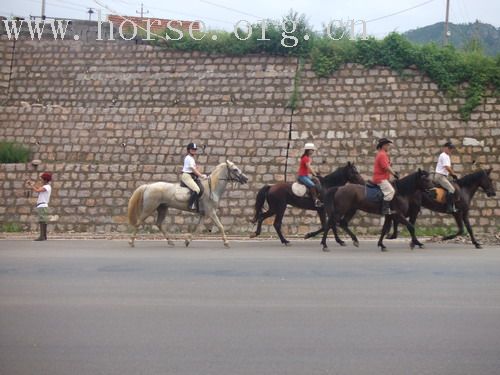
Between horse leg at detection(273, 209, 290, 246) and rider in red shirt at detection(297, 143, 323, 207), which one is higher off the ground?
rider in red shirt at detection(297, 143, 323, 207)

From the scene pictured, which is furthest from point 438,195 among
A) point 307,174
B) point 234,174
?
point 234,174

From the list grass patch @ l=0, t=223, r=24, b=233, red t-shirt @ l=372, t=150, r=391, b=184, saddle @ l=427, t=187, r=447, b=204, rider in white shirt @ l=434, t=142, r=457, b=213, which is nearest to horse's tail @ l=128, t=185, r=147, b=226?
red t-shirt @ l=372, t=150, r=391, b=184

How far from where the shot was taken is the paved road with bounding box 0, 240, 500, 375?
7.23 m

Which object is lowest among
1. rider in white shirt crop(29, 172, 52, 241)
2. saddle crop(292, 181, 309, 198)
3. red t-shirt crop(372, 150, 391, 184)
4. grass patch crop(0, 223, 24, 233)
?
grass patch crop(0, 223, 24, 233)

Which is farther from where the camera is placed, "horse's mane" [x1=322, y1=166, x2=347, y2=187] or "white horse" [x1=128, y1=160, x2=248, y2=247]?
"horse's mane" [x1=322, y1=166, x2=347, y2=187]

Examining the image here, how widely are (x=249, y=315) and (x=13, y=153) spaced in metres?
17.5

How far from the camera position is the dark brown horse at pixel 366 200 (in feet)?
56.3

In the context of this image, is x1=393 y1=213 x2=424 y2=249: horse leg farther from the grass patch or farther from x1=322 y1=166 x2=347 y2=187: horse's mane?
the grass patch

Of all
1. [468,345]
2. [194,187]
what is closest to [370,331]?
[468,345]

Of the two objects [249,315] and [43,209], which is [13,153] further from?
[249,315]

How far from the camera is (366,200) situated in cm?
1720

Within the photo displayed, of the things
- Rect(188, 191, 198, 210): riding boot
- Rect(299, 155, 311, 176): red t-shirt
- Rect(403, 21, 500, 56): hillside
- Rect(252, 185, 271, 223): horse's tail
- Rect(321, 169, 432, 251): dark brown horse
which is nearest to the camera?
Rect(321, 169, 432, 251): dark brown horse

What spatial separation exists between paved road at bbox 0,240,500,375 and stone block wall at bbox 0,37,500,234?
30.4 ft

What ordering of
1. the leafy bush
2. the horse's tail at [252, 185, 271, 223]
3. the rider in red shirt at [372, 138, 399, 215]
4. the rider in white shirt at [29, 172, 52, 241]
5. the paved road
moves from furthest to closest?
the leafy bush, the rider in white shirt at [29, 172, 52, 241], the horse's tail at [252, 185, 271, 223], the rider in red shirt at [372, 138, 399, 215], the paved road
